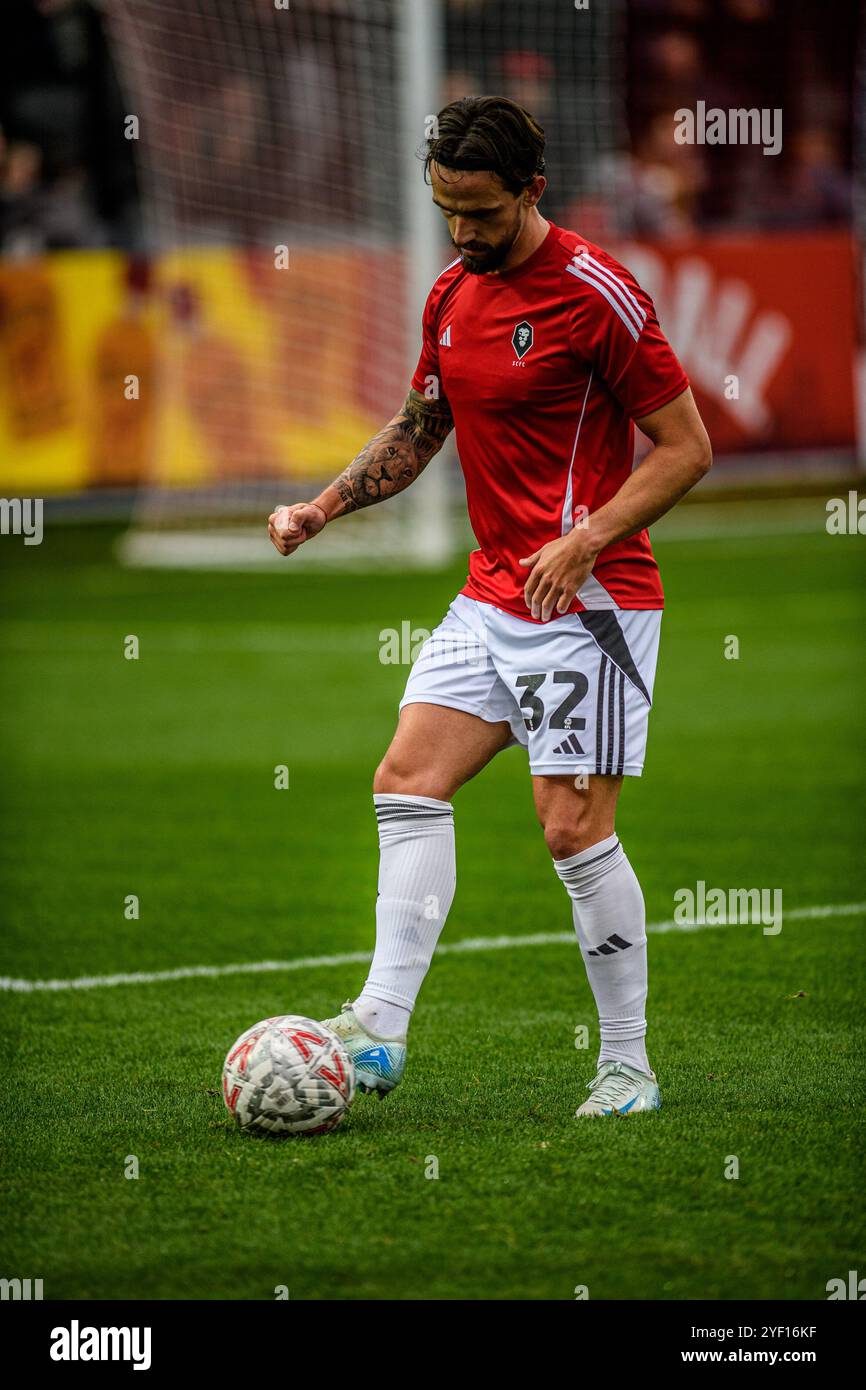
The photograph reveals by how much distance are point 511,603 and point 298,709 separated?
6517 mm

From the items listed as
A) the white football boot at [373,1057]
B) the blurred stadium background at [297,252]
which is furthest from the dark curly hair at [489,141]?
the blurred stadium background at [297,252]

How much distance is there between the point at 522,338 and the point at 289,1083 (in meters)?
1.71

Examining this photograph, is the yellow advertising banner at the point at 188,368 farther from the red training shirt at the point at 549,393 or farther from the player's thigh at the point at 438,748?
the player's thigh at the point at 438,748

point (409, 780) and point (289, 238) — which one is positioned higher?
point (289, 238)

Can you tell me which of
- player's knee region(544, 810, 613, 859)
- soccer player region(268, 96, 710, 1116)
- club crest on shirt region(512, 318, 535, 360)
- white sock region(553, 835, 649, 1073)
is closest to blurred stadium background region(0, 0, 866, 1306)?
white sock region(553, 835, 649, 1073)

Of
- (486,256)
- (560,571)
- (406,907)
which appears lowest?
(406,907)

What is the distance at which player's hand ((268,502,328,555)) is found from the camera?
15.0 ft

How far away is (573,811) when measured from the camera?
447 centimetres

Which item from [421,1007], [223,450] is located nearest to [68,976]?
[421,1007]

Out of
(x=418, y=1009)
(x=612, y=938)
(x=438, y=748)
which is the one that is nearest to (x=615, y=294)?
(x=438, y=748)

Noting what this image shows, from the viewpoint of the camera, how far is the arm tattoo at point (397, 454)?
4.82 meters

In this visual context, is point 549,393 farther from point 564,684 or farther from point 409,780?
point 409,780

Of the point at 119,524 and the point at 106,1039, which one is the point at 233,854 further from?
the point at 119,524

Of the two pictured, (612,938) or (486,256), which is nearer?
(486,256)
